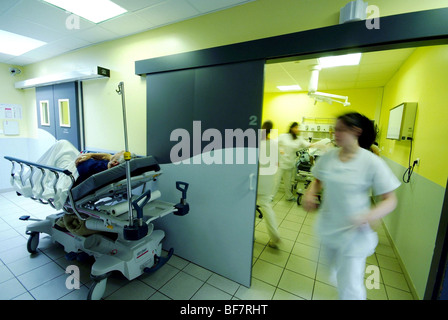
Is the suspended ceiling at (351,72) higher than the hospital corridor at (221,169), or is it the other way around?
the suspended ceiling at (351,72)

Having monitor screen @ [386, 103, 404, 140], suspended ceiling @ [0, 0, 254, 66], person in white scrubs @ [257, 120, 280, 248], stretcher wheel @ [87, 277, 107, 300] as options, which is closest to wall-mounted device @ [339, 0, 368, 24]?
suspended ceiling @ [0, 0, 254, 66]

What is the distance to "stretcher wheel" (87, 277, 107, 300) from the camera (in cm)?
160

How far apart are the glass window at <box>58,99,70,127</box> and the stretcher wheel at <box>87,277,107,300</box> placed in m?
3.00

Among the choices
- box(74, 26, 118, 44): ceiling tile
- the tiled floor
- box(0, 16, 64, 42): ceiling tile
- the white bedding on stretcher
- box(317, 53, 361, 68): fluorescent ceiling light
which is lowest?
the tiled floor

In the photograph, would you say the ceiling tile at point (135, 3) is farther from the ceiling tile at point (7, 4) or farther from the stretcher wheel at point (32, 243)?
the stretcher wheel at point (32, 243)

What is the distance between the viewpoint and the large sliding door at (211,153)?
1.80 meters

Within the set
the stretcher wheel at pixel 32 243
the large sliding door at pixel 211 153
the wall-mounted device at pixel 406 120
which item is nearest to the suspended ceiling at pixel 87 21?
the large sliding door at pixel 211 153

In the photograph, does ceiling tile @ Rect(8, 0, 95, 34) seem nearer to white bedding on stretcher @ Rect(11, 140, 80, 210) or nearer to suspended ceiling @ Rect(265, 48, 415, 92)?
white bedding on stretcher @ Rect(11, 140, 80, 210)

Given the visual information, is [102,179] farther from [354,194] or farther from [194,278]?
[354,194]

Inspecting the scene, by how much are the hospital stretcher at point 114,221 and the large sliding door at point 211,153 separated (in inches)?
12.3

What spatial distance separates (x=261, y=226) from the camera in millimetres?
3195

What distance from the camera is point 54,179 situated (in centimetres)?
192

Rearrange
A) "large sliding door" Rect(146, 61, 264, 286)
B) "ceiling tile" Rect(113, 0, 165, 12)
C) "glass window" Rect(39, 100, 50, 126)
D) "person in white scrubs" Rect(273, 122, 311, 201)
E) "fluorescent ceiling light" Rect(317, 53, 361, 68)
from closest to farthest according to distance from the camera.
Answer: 1. "large sliding door" Rect(146, 61, 264, 286)
2. "ceiling tile" Rect(113, 0, 165, 12)
3. "fluorescent ceiling light" Rect(317, 53, 361, 68)
4. "person in white scrubs" Rect(273, 122, 311, 201)
5. "glass window" Rect(39, 100, 50, 126)

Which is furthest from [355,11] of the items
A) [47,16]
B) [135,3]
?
[47,16]
